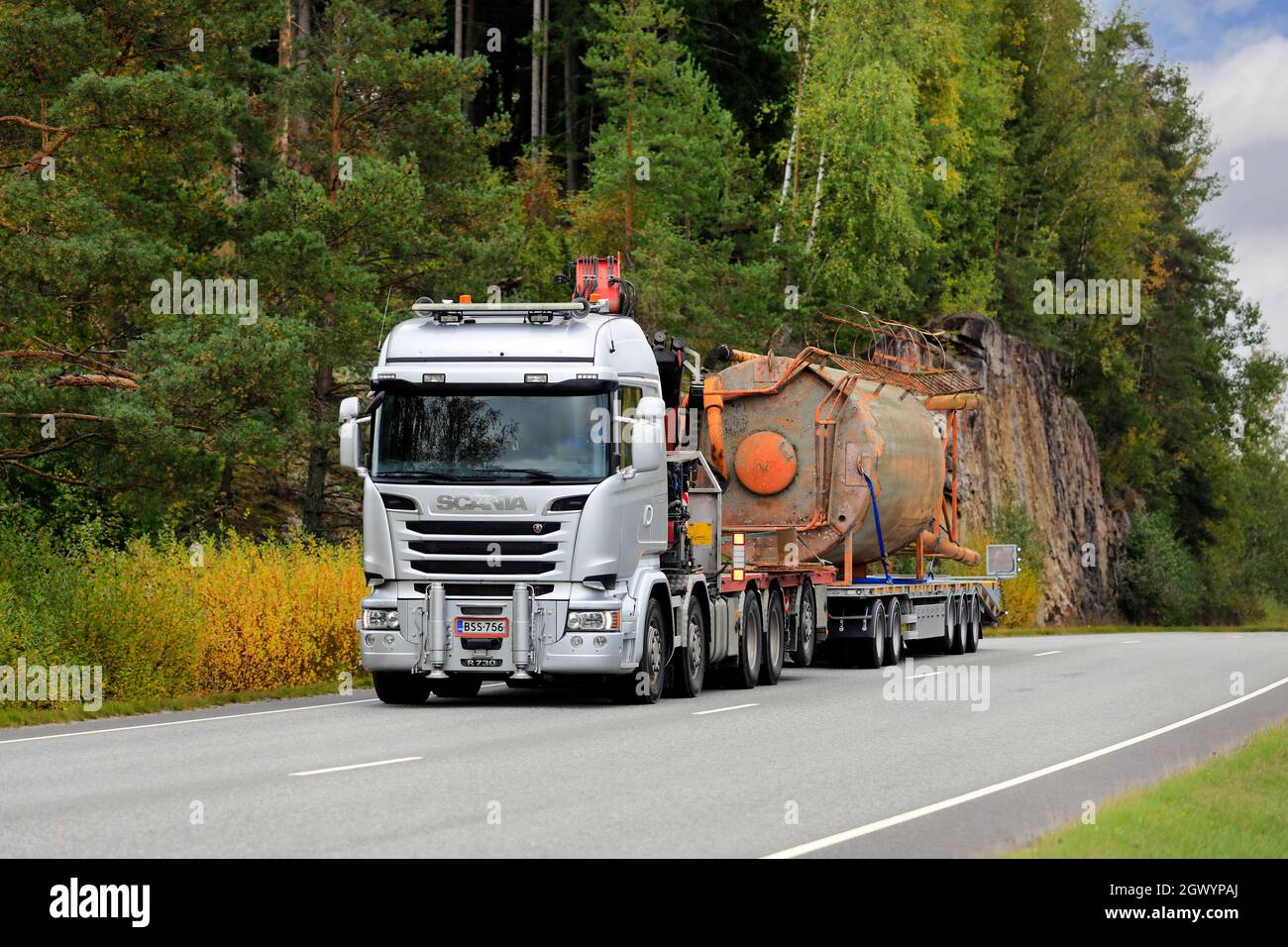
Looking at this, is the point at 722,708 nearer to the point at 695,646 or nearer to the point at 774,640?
the point at 695,646

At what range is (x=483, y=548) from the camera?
58.6 ft

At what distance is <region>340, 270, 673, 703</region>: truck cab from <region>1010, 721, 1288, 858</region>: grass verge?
22.0 ft

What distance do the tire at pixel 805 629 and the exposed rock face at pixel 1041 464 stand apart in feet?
90.3

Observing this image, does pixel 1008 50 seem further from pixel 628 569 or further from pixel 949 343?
pixel 628 569

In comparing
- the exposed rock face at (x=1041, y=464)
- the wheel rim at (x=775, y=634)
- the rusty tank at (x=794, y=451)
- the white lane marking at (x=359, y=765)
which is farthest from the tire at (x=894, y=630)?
the exposed rock face at (x=1041, y=464)

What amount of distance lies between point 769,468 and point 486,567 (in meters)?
9.27

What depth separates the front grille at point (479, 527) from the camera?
17766 mm

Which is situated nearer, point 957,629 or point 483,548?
point 483,548

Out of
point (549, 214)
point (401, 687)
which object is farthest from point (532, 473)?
point (549, 214)

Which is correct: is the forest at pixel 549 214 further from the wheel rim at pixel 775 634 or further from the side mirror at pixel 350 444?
the wheel rim at pixel 775 634

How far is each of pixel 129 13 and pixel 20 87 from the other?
204 centimetres

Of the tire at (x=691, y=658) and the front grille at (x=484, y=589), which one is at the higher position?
the front grille at (x=484, y=589)

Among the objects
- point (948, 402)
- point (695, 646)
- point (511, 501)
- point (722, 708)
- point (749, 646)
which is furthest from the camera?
point (948, 402)

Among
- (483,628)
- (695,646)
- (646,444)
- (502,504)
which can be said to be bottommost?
(695,646)
